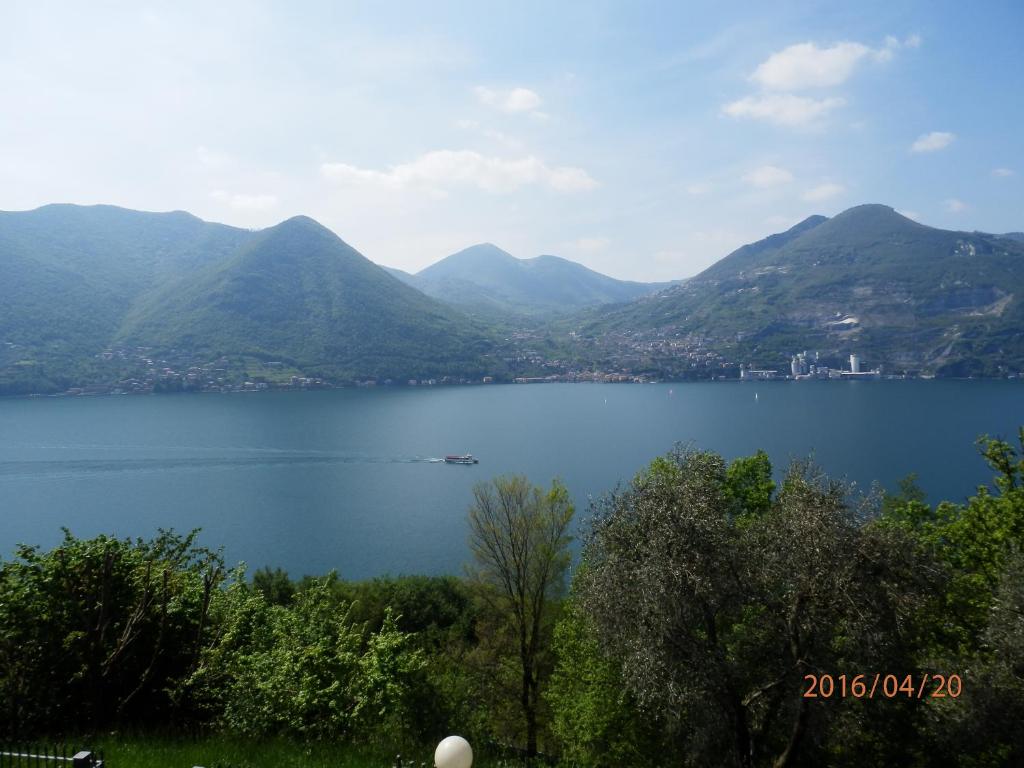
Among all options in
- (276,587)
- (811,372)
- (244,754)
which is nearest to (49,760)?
(244,754)

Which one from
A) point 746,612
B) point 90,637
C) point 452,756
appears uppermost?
point 452,756

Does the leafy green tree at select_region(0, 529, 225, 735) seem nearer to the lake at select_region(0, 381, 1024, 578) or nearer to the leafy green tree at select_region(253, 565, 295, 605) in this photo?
the lake at select_region(0, 381, 1024, 578)

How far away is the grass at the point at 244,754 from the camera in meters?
7.90

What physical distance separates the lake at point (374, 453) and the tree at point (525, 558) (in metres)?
4.41

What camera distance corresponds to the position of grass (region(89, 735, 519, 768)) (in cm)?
790

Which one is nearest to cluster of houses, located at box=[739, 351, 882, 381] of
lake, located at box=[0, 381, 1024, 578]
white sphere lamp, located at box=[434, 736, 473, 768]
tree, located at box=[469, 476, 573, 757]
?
lake, located at box=[0, 381, 1024, 578]

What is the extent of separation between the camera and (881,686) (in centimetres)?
1097

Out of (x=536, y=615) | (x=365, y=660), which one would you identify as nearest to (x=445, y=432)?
(x=536, y=615)

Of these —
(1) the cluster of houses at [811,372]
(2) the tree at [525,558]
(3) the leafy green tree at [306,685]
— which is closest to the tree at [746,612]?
(3) the leafy green tree at [306,685]

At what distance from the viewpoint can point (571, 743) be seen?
48.9ft

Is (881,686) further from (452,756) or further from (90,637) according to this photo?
(90,637)

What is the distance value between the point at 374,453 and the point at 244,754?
7680cm

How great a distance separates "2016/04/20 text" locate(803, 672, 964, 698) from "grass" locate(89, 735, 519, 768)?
5624 millimetres

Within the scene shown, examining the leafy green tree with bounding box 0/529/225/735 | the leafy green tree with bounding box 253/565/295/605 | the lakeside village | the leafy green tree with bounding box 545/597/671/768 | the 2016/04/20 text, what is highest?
the lakeside village
